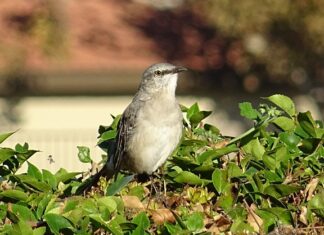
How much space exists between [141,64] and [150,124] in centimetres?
1780

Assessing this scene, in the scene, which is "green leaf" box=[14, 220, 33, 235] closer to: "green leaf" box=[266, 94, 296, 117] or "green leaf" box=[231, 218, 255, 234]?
"green leaf" box=[231, 218, 255, 234]

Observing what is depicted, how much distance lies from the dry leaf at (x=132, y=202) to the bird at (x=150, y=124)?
2.26 metres

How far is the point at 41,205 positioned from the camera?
14.9ft

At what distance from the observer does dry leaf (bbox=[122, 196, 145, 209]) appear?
180 inches

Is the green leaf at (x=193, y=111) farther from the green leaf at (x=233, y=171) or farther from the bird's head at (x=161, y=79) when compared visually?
the bird's head at (x=161, y=79)

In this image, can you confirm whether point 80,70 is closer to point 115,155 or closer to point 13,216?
point 115,155

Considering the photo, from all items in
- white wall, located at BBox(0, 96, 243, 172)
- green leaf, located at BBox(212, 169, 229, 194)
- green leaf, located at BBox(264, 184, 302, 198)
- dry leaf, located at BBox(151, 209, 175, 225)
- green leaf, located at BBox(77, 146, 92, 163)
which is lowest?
dry leaf, located at BBox(151, 209, 175, 225)

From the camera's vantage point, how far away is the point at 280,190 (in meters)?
4.59

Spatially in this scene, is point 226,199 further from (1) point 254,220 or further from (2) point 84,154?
(2) point 84,154

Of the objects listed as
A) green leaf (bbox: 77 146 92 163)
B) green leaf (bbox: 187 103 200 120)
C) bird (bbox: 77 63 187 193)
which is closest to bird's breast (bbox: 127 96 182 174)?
bird (bbox: 77 63 187 193)

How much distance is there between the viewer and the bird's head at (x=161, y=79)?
25.6 feet

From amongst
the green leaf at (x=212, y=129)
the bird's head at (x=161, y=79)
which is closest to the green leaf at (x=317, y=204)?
the green leaf at (x=212, y=129)

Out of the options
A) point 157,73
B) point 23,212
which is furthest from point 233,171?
point 157,73

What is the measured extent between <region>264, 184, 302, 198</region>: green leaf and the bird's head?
10.6ft
